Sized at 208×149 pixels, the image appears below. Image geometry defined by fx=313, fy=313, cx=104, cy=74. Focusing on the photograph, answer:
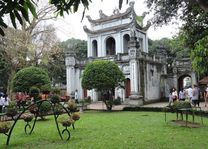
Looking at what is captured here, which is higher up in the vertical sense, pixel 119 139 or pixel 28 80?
pixel 28 80

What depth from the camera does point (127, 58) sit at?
28.5 metres

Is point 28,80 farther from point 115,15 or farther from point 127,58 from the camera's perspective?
point 115,15

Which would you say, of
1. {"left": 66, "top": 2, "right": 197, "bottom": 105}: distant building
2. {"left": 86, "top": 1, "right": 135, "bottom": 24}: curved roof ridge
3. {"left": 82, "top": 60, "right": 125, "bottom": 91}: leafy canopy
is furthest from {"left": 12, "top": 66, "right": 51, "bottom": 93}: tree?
{"left": 86, "top": 1, "right": 135, "bottom": 24}: curved roof ridge

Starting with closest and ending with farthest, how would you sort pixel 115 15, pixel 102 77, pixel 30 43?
1. pixel 102 77
2. pixel 30 43
3. pixel 115 15

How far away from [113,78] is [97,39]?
12.9m

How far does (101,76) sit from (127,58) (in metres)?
7.87

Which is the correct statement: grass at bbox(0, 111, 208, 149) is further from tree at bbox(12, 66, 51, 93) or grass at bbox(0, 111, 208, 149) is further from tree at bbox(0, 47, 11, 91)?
tree at bbox(0, 47, 11, 91)

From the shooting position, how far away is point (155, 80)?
Answer: 31.2 metres

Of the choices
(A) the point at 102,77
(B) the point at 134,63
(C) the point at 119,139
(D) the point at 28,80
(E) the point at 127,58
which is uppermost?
(E) the point at 127,58

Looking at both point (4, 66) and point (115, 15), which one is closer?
point (4, 66)

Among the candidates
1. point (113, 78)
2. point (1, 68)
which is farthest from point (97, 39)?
point (113, 78)

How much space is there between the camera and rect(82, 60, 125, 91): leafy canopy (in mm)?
21094

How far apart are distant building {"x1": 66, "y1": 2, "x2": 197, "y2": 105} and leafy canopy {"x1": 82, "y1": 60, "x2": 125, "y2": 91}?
521 centimetres

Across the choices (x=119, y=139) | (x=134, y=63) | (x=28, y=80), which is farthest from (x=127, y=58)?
(x=119, y=139)
